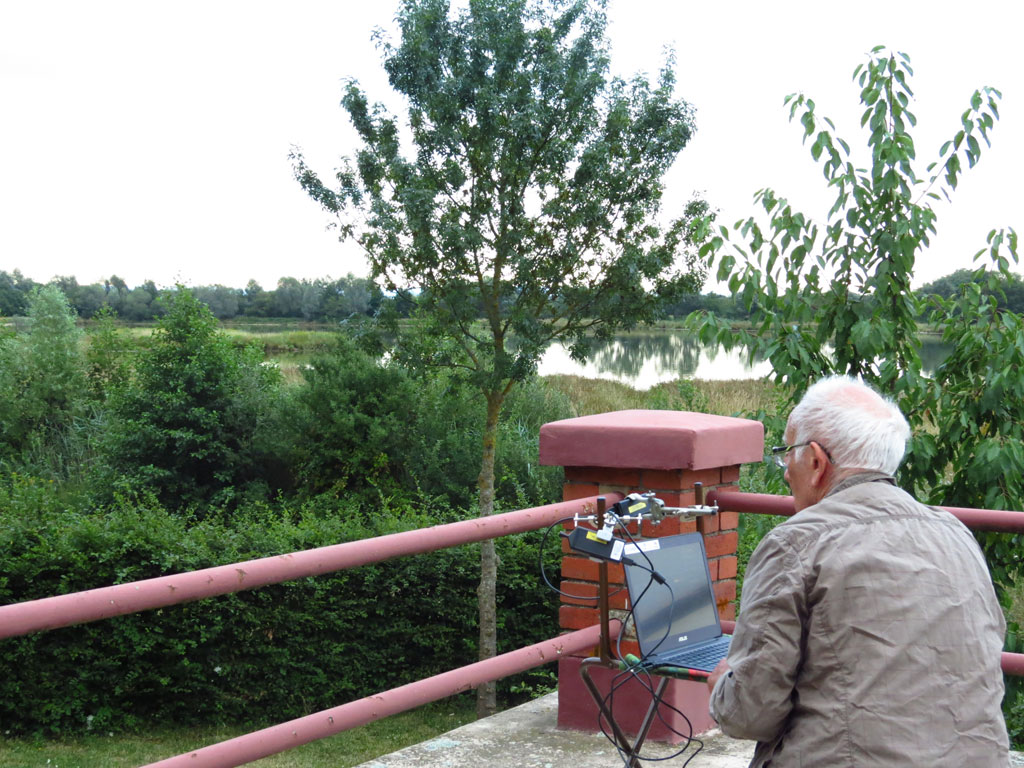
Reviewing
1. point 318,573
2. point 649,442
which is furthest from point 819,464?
point 649,442

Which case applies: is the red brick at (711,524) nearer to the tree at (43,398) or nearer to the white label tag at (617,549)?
the white label tag at (617,549)

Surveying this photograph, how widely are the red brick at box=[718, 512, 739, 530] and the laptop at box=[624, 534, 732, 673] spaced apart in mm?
873

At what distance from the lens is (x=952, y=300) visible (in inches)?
223

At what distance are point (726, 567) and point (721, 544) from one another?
9 centimetres

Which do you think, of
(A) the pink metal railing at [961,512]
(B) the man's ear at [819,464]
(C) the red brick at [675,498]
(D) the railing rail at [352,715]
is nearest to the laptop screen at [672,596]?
(A) the pink metal railing at [961,512]

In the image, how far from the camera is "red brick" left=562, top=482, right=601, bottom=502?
3750 millimetres

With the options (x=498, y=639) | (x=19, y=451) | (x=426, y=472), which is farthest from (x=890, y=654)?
(x=19, y=451)

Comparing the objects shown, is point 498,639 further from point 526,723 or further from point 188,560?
point 526,723

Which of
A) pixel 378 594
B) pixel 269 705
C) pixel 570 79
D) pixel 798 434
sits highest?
pixel 570 79

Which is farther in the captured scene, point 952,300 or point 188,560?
point 188,560

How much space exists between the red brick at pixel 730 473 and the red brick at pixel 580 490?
20.2 inches

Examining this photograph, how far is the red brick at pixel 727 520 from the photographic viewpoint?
3865mm

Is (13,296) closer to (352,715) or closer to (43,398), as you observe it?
(43,398)

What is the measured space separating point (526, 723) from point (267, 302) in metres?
29.3
